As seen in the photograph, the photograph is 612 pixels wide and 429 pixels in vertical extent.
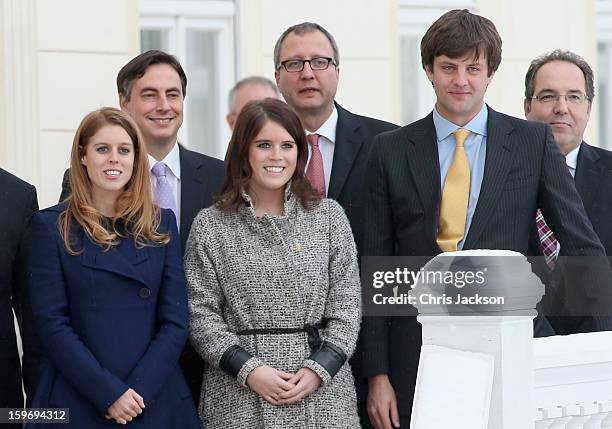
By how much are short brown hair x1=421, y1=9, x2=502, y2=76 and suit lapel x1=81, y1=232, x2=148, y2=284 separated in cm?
126

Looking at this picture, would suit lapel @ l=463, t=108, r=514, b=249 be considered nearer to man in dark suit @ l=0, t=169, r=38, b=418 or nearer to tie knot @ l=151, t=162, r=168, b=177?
tie knot @ l=151, t=162, r=168, b=177

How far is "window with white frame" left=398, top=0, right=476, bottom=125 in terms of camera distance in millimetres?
8328

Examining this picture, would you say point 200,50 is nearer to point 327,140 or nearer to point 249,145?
point 327,140

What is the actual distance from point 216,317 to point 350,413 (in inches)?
22.2

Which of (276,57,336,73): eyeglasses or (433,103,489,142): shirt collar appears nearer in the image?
(433,103,489,142): shirt collar

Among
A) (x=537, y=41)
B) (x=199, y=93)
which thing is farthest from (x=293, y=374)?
(x=537, y=41)

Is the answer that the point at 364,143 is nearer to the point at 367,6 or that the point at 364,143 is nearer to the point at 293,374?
the point at 293,374

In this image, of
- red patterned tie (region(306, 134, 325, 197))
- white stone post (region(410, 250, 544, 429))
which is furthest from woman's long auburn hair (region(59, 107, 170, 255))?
white stone post (region(410, 250, 544, 429))

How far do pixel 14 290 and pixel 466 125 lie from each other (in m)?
1.68

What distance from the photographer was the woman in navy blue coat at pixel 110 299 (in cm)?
423

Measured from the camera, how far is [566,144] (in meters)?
5.40

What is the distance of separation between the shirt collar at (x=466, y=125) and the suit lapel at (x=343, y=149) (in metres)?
0.52

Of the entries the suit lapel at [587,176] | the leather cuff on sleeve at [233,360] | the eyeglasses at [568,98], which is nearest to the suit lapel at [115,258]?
the leather cuff on sleeve at [233,360]

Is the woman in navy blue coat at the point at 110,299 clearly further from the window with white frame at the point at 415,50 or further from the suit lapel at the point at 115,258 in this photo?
the window with white frame at the point at 415,50
